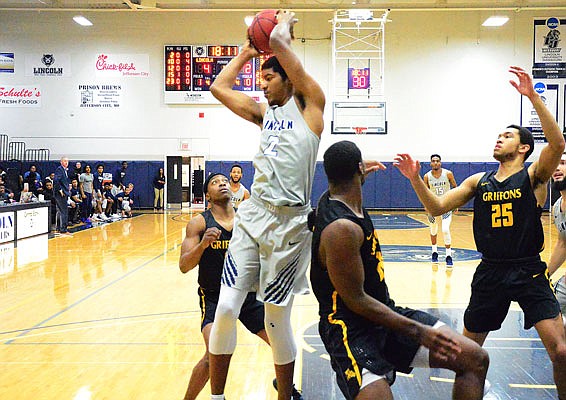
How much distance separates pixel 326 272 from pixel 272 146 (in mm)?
919

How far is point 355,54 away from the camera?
70.8ft

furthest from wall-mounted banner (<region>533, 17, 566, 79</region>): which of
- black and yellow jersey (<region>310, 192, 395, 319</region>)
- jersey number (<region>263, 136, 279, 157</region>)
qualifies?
black and yellow jersey (<region>310, 192, 395, 319</region>)

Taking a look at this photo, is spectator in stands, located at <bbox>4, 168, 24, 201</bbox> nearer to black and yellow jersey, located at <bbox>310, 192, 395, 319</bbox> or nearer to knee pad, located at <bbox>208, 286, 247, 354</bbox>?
knee pad, located at <bbox>208, 286, 247, 354</bbox>

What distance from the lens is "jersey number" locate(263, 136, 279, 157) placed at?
10.9ft

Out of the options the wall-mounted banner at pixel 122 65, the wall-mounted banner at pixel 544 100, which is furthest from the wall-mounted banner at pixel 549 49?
the wall-mounted banner at pixel 122 65

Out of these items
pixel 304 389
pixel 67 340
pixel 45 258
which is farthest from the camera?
pixel 45 258

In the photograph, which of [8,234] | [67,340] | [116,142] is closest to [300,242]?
[67,340]

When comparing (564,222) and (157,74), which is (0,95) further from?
(564,222)

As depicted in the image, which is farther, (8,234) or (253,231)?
(8,234)

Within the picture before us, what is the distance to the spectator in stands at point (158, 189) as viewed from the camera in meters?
22.5

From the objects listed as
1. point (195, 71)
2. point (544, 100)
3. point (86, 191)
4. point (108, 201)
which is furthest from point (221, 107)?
point (544, 100)

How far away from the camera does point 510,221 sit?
3686 mm

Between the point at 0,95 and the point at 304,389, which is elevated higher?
the point at 0,95

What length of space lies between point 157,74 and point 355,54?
24.1 feet
